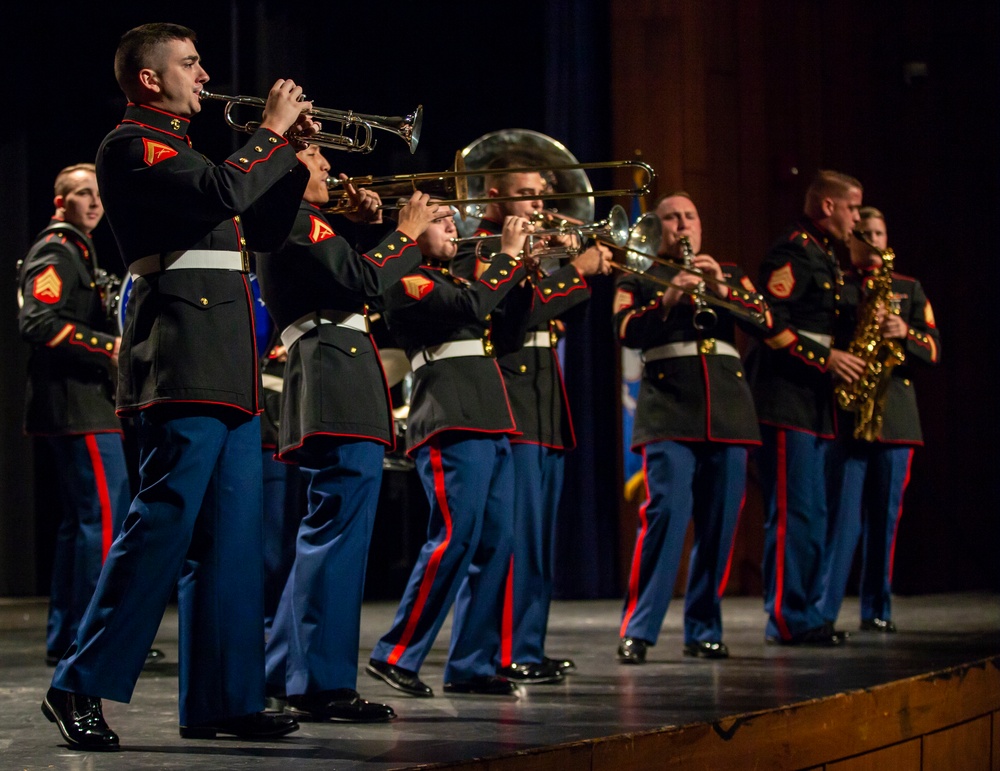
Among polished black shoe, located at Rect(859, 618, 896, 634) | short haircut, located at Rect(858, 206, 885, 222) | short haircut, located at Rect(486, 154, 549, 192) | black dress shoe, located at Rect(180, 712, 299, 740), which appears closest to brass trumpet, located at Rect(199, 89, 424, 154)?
short haircut, located at Rect(486, 154, 549, 192)

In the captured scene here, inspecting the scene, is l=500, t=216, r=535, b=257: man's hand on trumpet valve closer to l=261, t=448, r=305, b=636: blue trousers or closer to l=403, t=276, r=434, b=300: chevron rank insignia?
l=403, t=276, r=434, b=300: chevron rank insignia

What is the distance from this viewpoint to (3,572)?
6.66 meters

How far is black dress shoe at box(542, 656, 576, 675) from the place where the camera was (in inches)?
159

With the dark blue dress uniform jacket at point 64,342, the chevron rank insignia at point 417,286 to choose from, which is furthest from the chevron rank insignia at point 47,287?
the chevron rank insignia at point 417,286

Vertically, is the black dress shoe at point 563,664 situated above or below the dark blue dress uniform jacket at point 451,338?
below

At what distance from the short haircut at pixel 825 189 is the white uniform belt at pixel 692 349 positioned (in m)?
0.87

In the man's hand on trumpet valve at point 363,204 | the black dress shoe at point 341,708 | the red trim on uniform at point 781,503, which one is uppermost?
the man's hand on trumpet valve at point 363,204

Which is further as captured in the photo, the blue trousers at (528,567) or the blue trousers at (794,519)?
the blue trousers at (794,519)

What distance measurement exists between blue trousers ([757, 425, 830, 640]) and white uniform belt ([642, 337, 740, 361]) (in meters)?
0.50

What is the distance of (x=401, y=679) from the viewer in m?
3.64

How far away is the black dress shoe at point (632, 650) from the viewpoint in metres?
4.34

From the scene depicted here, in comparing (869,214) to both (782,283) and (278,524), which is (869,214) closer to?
(782,283)

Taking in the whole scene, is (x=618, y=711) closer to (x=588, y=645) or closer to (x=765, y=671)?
(x=765, y=671)

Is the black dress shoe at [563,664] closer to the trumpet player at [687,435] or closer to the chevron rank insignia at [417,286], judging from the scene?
the trumpet player at [687,435]
